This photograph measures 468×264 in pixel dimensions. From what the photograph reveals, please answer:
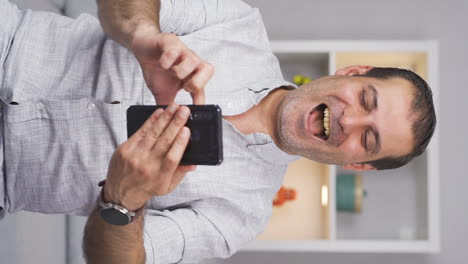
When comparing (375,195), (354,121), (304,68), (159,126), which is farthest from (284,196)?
(159,126)

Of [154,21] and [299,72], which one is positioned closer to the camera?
[154,21]

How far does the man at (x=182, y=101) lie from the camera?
1.20 meters

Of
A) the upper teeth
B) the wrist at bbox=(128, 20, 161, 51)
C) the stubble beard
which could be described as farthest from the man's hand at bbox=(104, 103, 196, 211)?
the upper teeth

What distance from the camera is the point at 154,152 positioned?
871 millimetres

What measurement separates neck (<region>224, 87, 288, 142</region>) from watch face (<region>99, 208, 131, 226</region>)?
0.47 meters

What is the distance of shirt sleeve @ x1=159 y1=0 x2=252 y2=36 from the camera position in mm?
1300

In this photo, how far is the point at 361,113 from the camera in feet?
4.38

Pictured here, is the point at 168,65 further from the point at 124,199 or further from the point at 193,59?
the point at 124,199

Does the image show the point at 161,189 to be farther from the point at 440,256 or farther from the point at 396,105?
the point at 440,256

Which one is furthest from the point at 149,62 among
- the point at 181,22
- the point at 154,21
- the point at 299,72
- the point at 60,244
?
the point at 299,72

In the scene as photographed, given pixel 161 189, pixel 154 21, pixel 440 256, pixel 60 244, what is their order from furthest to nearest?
pixel 440 256 < pixel 60 244 < pixel 154 21 < pixel 161 189

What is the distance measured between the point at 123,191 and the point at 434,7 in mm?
1790

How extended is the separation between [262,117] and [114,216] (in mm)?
570

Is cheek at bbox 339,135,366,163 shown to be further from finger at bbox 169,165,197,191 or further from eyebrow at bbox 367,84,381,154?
finger at bbox 169,165,197,191
